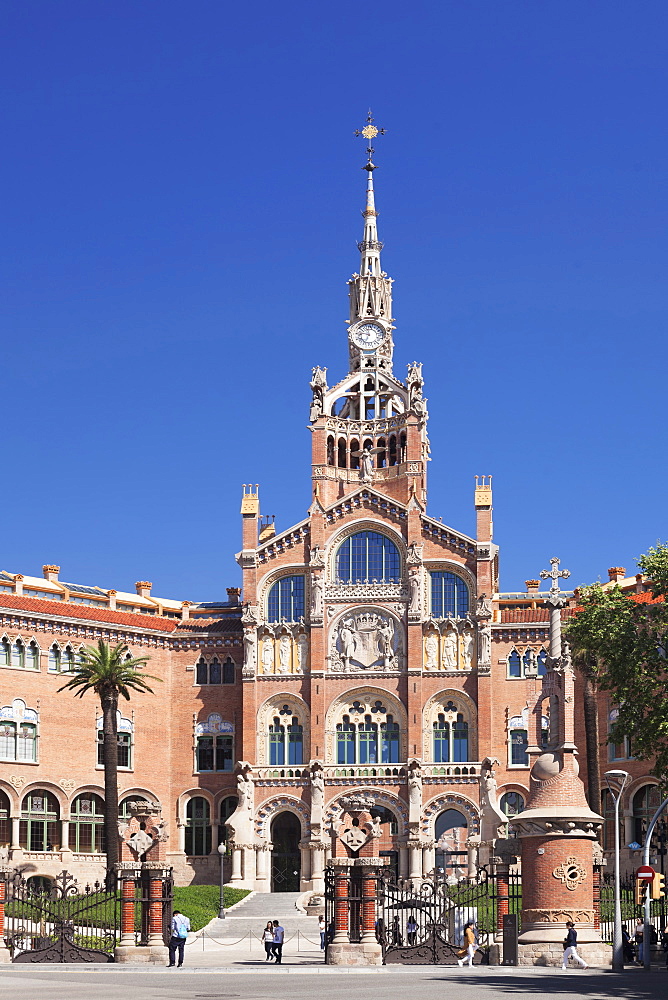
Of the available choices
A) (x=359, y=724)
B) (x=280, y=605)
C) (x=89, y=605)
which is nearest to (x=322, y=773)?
(x=359, y=724)

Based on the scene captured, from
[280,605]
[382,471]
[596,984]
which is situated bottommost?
[596,984]

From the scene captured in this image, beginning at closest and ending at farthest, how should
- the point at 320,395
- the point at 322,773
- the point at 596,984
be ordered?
the point at 596,984
the point at 322,773
the point at 320,395

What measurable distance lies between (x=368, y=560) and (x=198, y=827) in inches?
695

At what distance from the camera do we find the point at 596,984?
128ft

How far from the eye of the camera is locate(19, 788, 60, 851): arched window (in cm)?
8294

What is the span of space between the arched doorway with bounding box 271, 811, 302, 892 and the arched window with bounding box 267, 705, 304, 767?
295 centimetres

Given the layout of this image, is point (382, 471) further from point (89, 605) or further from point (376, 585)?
point (89, 605)

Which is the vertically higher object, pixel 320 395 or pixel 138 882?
pixel 320 395

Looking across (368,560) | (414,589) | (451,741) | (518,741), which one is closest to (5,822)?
(451,741)

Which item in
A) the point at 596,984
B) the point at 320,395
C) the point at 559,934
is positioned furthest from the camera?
the point at 320,395

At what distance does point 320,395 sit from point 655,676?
125 ft

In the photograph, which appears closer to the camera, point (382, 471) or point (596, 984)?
point (596, 984)

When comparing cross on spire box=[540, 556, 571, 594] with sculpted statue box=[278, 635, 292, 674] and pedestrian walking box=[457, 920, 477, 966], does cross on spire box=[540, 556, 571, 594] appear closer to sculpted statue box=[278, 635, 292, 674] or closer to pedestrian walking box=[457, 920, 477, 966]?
pedestrian walking box=[457, 920, 477, 966]

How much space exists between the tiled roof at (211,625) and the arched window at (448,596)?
445 inches
